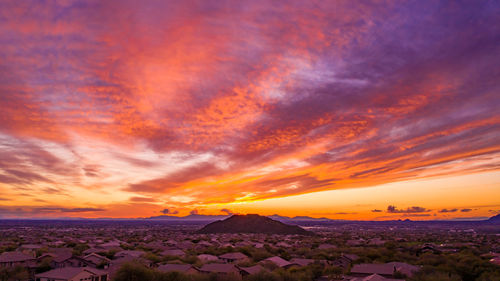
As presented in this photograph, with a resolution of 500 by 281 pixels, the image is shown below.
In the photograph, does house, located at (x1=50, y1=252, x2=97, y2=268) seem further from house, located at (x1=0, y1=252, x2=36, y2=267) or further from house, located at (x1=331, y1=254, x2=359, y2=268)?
house, located at (x1=331, y1=254, x2=359, y2=268)

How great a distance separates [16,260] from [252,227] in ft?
359

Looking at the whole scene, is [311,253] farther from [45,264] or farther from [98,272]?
[45,264]

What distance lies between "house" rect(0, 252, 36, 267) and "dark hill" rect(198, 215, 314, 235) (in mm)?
96821

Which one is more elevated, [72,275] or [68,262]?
[72,275]

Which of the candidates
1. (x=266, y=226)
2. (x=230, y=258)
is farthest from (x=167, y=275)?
(x=266, y=226)

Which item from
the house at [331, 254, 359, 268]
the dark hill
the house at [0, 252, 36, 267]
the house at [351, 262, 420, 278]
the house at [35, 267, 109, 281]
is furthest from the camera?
the dark hill

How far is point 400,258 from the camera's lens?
54969 millimetres

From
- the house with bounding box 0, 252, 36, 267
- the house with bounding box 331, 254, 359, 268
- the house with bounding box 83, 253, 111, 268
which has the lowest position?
the house with bounding box 331, 254, 359, 268

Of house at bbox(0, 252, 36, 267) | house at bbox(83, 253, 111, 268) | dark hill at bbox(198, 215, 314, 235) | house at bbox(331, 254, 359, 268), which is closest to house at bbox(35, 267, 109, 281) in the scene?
house at bbox(83, 253, 111, 268)

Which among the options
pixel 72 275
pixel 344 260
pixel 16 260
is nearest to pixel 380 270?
pixel 344 260

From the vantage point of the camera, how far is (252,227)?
146875 mm

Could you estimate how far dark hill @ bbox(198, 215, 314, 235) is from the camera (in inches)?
5522

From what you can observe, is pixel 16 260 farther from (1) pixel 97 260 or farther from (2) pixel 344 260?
(2) pixel 344 260

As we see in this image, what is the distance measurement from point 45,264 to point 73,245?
27.0 meters
